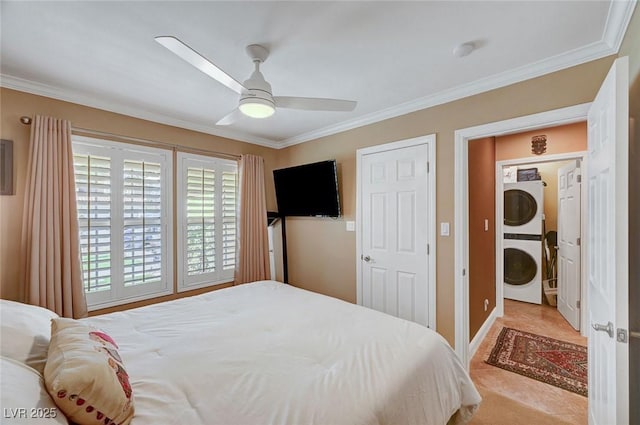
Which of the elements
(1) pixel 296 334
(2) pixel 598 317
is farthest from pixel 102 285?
(2) pixel 598 317

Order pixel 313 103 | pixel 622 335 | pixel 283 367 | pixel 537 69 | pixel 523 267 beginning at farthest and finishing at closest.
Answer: pixel 523 267 < pixel 537 69 < pixel 313 103 < pixel 283 367 < pixel 622 335

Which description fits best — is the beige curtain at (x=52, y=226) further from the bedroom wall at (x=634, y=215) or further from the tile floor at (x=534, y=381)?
the bedroom wall at (x=634, y=215)

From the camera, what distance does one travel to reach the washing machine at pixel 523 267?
4.30m

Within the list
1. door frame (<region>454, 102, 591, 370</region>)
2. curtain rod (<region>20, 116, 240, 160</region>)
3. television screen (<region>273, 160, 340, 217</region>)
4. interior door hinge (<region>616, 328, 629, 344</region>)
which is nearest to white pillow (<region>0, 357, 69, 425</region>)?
interior door hinge (<region>616, 328, 629, 344</region>)

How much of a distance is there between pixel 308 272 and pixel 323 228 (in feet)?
2.19

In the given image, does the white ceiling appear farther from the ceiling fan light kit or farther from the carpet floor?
the carpet floor

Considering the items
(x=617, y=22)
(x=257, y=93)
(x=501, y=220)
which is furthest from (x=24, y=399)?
(x=501, y=220)

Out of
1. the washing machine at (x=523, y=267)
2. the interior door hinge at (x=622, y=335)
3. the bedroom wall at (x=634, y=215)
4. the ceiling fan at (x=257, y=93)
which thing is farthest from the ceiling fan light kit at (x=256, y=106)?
the washing machine at (x=523, y=267)

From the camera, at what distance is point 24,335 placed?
1153mm

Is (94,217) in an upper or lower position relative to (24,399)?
upper

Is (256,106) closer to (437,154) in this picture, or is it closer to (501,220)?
(437,154)

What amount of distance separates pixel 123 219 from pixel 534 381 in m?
4.02

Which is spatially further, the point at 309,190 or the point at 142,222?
the point at 309,190

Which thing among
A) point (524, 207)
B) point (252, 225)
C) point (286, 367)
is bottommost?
point (286, 367)
